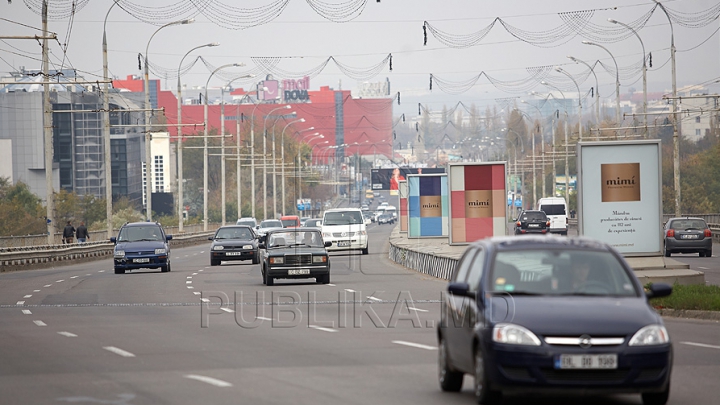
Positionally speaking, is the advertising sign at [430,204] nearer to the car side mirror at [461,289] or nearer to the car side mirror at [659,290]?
the car side mirror at [461,289]

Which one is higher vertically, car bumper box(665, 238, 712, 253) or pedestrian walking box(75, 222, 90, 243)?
pedestrian walking box(75, 222, 90, 243)

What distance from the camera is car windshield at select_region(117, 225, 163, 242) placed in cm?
3972

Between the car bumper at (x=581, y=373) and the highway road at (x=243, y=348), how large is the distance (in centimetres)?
115

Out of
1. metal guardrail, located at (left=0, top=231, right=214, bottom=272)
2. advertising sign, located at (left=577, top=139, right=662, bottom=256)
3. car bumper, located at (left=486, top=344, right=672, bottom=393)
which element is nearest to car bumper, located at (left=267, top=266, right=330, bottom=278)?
advertising sign, located at (left=577, top=139, right=662, bottom=256)

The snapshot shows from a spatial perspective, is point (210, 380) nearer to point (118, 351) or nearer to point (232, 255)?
point (118, 351)

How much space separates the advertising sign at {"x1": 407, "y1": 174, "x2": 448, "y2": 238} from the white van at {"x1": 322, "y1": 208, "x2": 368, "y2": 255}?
572 centimetres

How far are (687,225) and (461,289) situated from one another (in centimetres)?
3745

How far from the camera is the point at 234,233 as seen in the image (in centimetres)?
4516

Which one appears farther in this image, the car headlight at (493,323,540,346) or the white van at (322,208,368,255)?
the white van at (322,208,368,255)

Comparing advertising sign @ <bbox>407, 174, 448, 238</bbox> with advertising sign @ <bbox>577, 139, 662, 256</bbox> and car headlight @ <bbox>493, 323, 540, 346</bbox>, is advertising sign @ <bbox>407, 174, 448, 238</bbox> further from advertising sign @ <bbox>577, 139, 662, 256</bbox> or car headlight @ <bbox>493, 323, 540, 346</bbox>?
car headlight @ <bbox>493, 323, 540, 346</bbox>

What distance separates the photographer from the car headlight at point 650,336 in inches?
376

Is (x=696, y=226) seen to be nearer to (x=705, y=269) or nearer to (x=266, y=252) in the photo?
(x=705, y=269)

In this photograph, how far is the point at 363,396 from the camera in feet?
36.0

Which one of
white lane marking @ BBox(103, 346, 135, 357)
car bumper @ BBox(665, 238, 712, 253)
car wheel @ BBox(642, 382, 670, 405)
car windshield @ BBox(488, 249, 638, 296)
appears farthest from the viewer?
car bumper @ BBox(665, 238, 712, 253)
